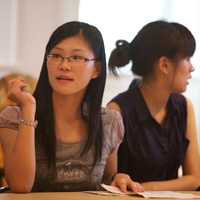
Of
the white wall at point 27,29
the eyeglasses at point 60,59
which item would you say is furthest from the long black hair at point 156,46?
the white wall at point 27,29

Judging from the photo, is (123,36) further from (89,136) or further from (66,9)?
(89,136)

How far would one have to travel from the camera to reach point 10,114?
4.46 feet

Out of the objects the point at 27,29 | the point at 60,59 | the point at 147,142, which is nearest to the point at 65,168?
the point at 60,59

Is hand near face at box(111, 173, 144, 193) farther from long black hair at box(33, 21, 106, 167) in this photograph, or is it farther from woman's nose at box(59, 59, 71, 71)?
woman's nose at box(59, 59, 71, 71)

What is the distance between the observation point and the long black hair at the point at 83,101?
4.56 ft

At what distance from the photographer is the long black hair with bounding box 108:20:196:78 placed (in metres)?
1.84

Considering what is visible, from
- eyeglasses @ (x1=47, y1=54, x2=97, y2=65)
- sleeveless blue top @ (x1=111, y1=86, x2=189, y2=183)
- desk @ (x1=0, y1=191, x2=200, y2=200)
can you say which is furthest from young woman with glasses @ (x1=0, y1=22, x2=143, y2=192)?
sleeveless blue top @ (x1=111, y1=86, x2=189, y2=183)

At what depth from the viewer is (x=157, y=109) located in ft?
6.38

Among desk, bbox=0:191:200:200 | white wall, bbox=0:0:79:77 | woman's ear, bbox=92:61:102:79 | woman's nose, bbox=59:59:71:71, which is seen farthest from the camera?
white wall, bbox=0:0:79:77

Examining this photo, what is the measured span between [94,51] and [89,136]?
0.34 metres

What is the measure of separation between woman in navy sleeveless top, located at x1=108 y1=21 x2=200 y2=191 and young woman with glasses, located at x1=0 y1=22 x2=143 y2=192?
321mm

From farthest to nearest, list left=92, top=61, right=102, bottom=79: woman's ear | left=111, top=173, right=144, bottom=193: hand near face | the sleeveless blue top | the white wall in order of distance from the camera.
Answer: the white wall → the sleeveless blue top → left=92, top=61, right=102, bottom=79: woman's ear → left=111, top=173, right=144, bottom=193: hand near face

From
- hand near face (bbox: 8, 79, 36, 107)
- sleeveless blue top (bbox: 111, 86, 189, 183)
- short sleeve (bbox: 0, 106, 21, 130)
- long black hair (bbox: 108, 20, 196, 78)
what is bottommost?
sleeveless blue top (bbox: 111, 86, 189, 183)

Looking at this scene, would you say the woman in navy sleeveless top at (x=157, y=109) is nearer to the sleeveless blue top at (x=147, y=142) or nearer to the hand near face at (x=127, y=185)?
the sleeveless blue top at (x=147, y=142)
